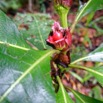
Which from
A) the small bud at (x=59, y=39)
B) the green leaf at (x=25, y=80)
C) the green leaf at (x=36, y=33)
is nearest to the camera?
the green leaf at (x=25, y=80)

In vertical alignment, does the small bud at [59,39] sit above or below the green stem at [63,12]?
below

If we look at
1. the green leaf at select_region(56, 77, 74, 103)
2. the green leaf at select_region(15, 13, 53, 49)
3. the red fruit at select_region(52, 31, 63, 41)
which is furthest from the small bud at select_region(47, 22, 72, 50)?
the green leaf at select_region(15, 13, 53, 49)

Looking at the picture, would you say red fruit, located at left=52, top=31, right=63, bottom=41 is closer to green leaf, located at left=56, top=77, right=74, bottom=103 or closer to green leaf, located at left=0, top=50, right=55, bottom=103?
green leaf, located at left=0, top=50, right=55, bottom=103

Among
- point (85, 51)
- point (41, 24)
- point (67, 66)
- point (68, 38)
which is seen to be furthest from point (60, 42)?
point (85, 51)

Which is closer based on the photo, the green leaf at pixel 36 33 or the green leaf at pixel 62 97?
the green leaf at pixel 62 97

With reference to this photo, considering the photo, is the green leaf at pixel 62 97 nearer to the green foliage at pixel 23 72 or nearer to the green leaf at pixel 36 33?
the green foliage at pixel 23 72

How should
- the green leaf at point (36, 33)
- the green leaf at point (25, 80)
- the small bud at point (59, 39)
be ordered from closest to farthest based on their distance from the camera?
the green leaf at point (25, 80)
the small bud at point (59, 39)
the green leaf at point (36, 33)

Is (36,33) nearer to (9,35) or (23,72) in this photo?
(9,35)

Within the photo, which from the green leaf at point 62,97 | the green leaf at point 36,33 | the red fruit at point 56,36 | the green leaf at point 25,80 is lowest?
the green leaf at point 62,97

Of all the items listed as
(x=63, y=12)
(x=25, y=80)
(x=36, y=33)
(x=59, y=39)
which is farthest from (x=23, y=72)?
(x=36, y=33)

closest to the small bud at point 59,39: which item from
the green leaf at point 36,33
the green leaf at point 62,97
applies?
the green leaf at point 62,97
